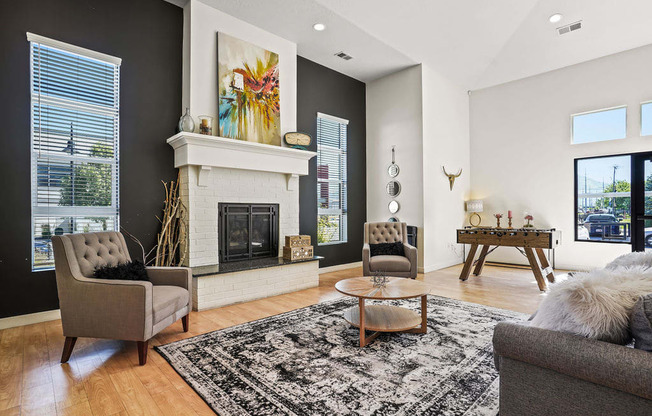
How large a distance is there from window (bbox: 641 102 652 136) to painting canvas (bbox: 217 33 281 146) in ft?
A: 19.0

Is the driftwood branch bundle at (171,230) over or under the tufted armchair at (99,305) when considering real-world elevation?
over

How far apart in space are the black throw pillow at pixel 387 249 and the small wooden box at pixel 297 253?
0.91 meters

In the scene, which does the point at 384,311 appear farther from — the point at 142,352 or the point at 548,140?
the point at 548,140

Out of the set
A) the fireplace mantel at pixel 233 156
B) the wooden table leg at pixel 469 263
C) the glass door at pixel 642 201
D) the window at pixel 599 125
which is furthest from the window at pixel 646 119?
the fireplace mantel at pixel 233 156

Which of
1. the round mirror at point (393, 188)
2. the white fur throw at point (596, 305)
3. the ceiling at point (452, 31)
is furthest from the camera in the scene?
the round mirror at point (393, 188)

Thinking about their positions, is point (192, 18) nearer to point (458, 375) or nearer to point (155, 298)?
point (155, 298)

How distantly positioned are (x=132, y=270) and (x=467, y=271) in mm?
4549

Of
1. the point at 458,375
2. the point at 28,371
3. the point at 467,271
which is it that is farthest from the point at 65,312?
the point at 467,271

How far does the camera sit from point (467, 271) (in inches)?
201

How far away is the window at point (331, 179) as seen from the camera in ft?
19.5

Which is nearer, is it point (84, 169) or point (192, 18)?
point (84, 169)

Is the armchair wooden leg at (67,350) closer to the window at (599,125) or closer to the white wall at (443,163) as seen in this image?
the white wall at (443,163)

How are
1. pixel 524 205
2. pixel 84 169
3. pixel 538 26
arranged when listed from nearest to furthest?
pixel 84 169, pixel 538 26, pixel 524 205

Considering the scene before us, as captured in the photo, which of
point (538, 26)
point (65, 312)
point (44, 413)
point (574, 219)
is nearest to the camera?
point (44, 413)
